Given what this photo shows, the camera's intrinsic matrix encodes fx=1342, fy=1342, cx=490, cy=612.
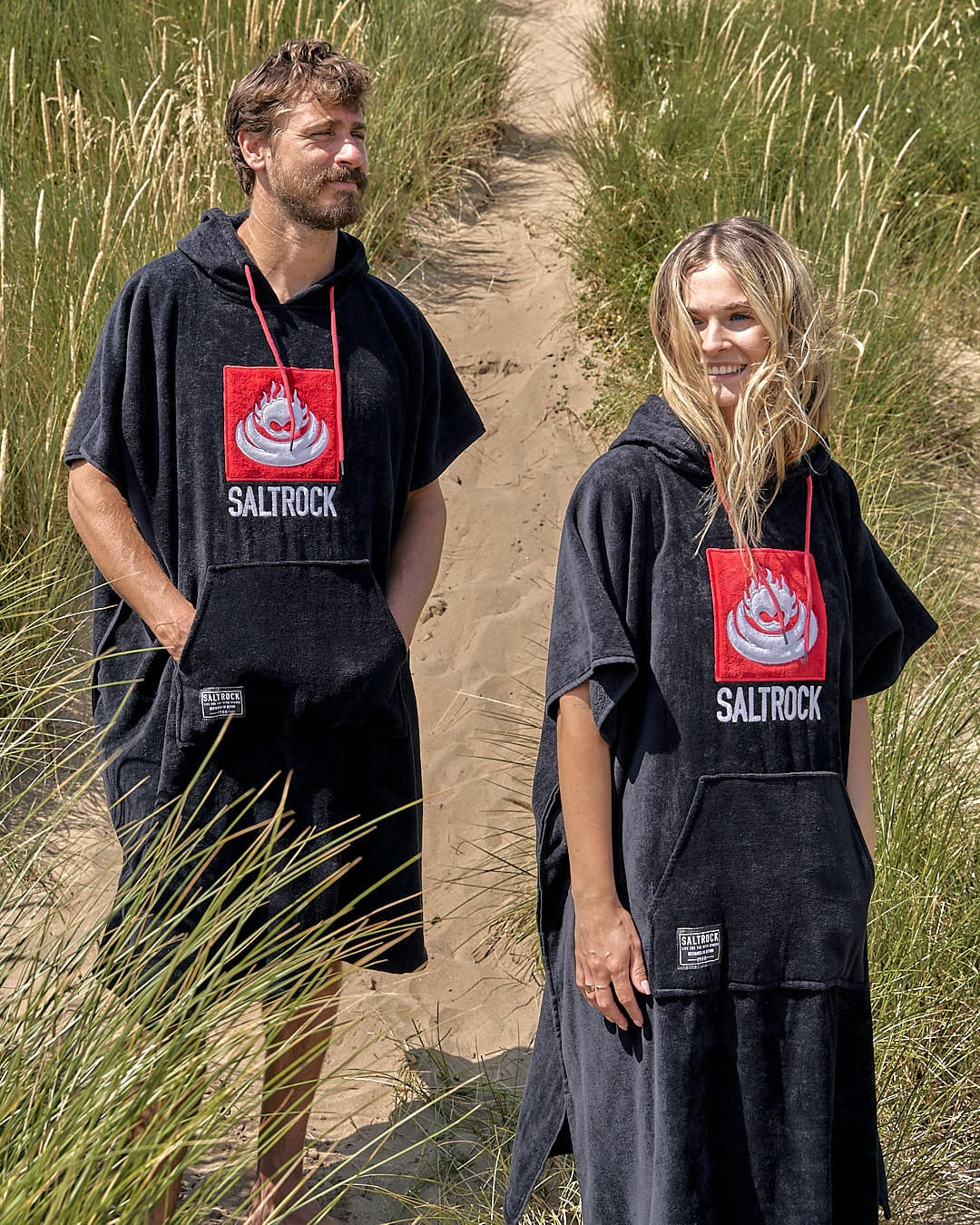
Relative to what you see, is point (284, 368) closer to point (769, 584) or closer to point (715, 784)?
point (769, 584)

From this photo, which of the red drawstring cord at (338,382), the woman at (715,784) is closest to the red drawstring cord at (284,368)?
the red drawstring cord at (338,382)

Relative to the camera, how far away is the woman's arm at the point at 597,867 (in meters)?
2.10

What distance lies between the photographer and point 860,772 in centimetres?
229

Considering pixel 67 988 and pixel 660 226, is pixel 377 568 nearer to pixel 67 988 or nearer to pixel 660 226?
pixel 67 988

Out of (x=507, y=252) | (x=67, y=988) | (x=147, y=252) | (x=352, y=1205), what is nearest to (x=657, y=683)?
(x=67, y=988)

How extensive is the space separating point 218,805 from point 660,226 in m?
4.30

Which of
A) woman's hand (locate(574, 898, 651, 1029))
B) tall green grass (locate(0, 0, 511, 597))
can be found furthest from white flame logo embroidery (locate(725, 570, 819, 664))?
tall green grass (locate(0, 0, 511, 597))

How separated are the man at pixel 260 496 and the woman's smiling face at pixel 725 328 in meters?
0.73

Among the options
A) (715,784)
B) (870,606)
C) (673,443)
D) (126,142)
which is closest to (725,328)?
(673,443)

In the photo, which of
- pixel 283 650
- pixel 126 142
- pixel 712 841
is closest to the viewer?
pixel 712 841

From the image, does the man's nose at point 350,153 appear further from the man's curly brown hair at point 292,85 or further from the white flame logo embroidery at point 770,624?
the white flame logo embroidery at point 770,624

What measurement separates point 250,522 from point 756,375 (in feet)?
3.24

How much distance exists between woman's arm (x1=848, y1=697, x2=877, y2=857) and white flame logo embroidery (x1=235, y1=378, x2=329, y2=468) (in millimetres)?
1103

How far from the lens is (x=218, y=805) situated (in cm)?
257
